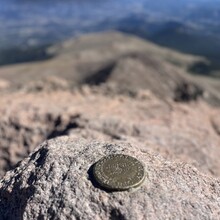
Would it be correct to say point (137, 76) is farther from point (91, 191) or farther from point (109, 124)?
point (91, 191)

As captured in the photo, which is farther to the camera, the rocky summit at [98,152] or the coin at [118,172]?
the coin at [118,172]

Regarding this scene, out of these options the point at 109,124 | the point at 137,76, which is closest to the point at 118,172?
the point at 109,124

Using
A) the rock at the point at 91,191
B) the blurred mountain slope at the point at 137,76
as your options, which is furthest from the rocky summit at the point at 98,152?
the blurred mountain slope at the point at 137,76

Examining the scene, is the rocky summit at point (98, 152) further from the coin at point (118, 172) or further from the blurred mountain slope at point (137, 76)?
the blurred mountain slope at point (137, 76)

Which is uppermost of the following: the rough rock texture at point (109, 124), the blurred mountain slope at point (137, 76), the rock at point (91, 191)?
the rock at point (91, 191)

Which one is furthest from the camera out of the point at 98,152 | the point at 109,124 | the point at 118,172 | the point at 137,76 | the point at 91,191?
the point at 137,76

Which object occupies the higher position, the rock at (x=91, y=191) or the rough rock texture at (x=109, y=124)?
the rock at (x=91, y=191)

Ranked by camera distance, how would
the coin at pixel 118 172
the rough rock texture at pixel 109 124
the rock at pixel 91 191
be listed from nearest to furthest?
the rock at pixel 91 191 < the coin at pixel 118 172 < the rough rock texture at pixel 109 124
